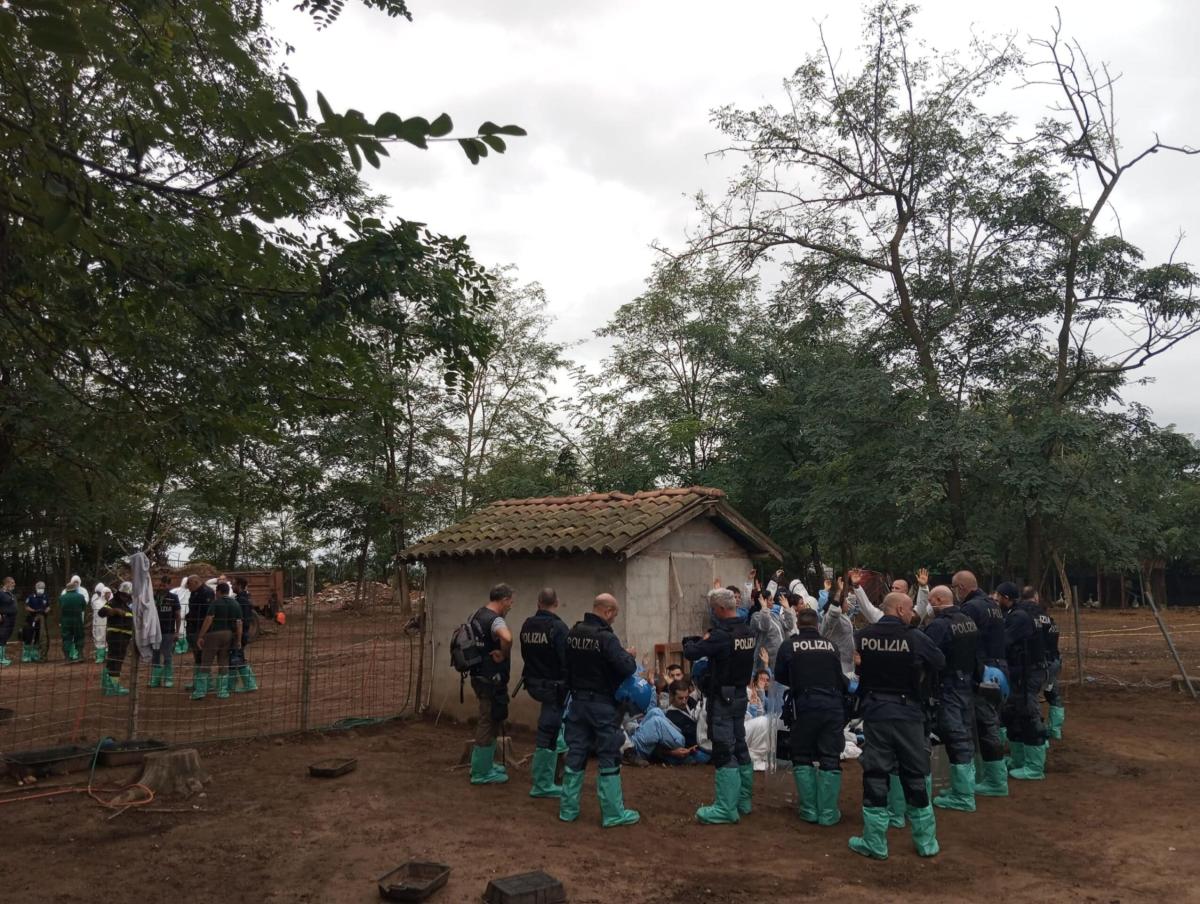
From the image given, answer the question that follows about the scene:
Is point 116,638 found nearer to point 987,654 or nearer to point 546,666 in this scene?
point 546,666

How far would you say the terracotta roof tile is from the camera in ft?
34.7

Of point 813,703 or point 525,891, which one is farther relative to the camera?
point 813,703

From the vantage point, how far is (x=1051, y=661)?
9484 mm

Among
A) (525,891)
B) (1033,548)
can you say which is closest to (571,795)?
(525,891)

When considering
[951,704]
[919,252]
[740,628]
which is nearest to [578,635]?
[740,628]

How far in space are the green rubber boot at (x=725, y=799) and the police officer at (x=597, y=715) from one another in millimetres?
633

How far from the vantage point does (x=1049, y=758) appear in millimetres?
9844

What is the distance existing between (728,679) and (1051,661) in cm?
441

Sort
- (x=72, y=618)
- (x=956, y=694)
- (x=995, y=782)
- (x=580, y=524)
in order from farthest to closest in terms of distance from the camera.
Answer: (x=72, y=618)
(x=580, y=524)
(x=995, y=782)
(x=956, y=694)

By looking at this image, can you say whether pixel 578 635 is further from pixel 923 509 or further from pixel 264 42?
pixel 923 509

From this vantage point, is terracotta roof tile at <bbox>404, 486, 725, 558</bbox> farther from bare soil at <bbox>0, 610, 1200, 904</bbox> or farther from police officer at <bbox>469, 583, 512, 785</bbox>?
bare soil at <bbox>0, 610, 1200, 904</bbox>

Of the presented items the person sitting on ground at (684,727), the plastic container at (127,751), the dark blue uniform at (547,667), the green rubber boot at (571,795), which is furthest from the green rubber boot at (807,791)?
the plastic container at (127,751)

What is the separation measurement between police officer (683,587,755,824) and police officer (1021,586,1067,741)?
12.3ft

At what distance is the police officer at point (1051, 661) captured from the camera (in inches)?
364
